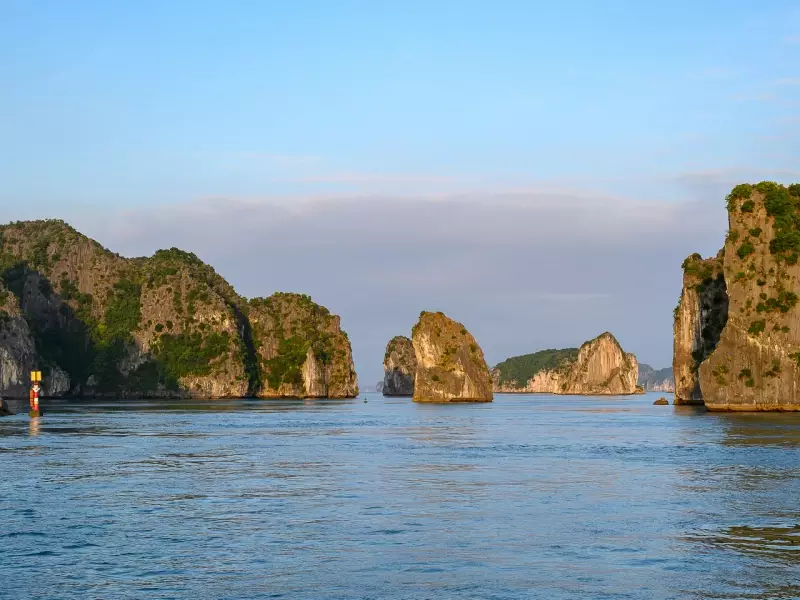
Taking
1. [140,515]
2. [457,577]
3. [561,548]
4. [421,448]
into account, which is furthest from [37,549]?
[421,448]

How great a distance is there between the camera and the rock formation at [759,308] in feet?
397

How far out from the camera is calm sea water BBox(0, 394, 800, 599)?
2302 cm

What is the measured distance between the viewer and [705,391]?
127938mm

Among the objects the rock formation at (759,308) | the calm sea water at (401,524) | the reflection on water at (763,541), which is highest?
the rock formation at (759,308)

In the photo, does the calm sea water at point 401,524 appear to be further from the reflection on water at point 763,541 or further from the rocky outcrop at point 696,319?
the rocky outcrop at point 696,319

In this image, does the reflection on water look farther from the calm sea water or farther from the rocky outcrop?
the rocky outcrop

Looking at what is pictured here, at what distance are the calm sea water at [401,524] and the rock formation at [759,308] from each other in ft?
204

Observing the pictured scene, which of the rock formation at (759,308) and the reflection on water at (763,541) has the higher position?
the rock formation at (759,308)

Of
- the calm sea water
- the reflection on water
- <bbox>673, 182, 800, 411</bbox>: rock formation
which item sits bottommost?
the calm sea water

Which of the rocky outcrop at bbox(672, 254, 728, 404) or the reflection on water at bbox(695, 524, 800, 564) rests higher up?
the rocky outcrop at bbox(672, 254, 728, 404)

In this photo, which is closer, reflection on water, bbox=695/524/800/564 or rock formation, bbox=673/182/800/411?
reflection on water, bbox=695/524/800/564

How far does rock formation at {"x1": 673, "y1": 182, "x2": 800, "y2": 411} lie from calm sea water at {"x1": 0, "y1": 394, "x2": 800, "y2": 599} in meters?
62.2

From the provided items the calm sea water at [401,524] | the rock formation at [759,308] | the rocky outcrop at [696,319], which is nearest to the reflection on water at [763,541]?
the calm sea water at [401,524]

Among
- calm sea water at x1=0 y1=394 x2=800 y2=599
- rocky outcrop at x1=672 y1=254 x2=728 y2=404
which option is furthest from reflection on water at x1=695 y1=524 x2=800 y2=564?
rocky outcrop at x1=672 y1=254 x2=728 y2=404
